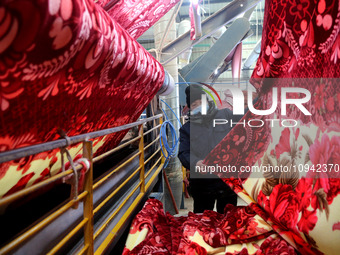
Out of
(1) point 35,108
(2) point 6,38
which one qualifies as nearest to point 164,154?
(1) point 35,108

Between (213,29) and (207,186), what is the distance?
153cm

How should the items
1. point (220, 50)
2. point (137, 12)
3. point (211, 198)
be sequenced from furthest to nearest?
point (220, 50)
point (211, 198)
point (137, 12)

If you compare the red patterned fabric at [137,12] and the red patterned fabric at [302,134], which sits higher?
the red patterned fabric at [137,12]

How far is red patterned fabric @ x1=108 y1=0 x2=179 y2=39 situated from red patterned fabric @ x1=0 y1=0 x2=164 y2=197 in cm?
61

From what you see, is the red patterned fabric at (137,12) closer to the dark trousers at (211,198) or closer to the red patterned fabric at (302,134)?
the red patterned fabric at (302,134)

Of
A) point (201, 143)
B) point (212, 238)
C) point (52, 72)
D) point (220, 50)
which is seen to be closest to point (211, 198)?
point (201, 143)

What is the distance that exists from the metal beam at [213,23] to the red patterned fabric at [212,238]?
193 cm

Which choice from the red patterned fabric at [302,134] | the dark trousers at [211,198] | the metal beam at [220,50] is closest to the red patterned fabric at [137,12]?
the red patterned fabric at [302,134]

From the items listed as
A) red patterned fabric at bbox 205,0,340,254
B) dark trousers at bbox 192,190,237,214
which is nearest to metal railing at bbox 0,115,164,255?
red patterned fabric at bbox 205,0,340,254

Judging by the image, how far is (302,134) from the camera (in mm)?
733

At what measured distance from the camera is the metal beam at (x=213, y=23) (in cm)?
233

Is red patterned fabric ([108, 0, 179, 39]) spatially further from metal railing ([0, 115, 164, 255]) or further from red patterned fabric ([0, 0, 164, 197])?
metal railing ([0, 115, 164, 255])

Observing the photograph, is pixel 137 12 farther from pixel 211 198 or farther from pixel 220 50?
pixel 220 50

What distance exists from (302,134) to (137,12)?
127 cm
